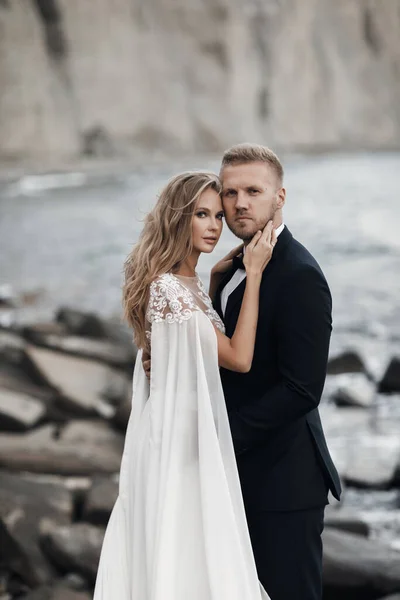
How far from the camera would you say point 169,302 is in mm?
1852

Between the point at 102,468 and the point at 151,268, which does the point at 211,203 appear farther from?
the point at 102,468

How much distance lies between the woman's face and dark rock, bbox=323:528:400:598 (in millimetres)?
1704

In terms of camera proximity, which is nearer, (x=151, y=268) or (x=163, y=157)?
(x=151, y=268)

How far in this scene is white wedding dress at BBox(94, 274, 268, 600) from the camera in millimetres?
1812

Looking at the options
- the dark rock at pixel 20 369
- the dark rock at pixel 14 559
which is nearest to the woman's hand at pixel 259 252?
the dark rock at pixel 14 559

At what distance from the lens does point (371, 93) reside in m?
29.2

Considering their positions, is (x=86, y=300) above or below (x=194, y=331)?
below

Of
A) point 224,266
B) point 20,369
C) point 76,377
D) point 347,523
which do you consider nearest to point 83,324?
point 20,369

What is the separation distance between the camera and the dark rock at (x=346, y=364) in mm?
7664

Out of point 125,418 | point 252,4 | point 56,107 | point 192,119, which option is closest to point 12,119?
point 56,107

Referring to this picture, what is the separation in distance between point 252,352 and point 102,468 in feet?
10.0

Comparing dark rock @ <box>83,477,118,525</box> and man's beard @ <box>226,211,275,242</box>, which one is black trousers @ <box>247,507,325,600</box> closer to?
man's beard @ <box>226,211,275,242</box>

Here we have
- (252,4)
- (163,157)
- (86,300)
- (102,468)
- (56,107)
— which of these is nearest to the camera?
(102,468)

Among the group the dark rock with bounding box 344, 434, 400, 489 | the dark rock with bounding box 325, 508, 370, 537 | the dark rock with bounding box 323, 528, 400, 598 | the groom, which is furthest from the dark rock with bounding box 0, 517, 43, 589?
the dark rock with bounding box 344, 434, 400, 489
